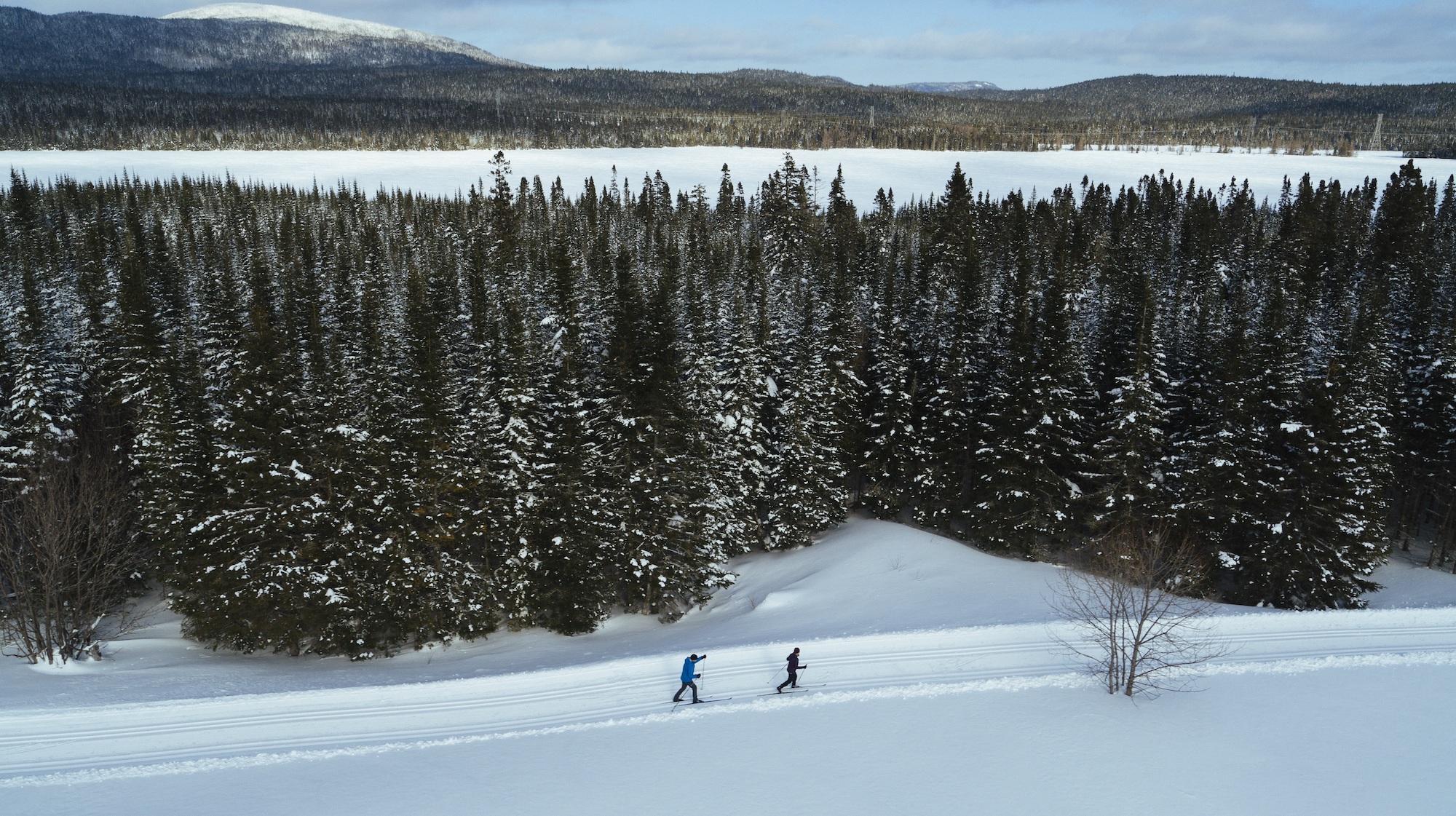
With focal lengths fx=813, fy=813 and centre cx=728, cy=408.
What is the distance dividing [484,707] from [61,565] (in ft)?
51.5

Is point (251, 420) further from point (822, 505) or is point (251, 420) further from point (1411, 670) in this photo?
point (1411, 670)

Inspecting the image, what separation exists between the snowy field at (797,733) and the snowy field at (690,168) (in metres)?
156

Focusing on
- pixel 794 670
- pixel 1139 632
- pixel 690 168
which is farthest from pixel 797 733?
pixel 690 168

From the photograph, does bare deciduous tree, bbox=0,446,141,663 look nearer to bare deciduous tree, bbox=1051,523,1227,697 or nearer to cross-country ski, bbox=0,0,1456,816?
cross-country ski, bbox=0,0,1456,816

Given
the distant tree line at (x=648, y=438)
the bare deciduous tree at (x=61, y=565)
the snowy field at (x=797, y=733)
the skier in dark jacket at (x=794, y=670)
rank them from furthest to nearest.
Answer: the distant tree line at (x=648, y=438)
the bare deciduous tree at (x=61, y=565)
the skier in dark jacket at (x=794, y=670)
the snowy field at (x=797, y=733)

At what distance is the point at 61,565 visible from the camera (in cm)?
2539

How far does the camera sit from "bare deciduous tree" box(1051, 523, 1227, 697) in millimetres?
19953

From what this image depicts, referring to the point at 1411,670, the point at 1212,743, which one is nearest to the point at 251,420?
the point at 1212,743

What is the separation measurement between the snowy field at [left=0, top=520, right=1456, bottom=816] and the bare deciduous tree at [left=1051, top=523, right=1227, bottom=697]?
0.67 meters

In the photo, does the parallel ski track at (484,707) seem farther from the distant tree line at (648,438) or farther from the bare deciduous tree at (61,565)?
the distant tree line at (648,438)

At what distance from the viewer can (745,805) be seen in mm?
16031

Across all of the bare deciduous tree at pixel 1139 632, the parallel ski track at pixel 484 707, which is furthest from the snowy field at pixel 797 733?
the bare deciduous tree at pixel 1139 632

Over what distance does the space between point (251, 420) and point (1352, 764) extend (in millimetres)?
32285

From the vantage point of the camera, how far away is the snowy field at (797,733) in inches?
643
